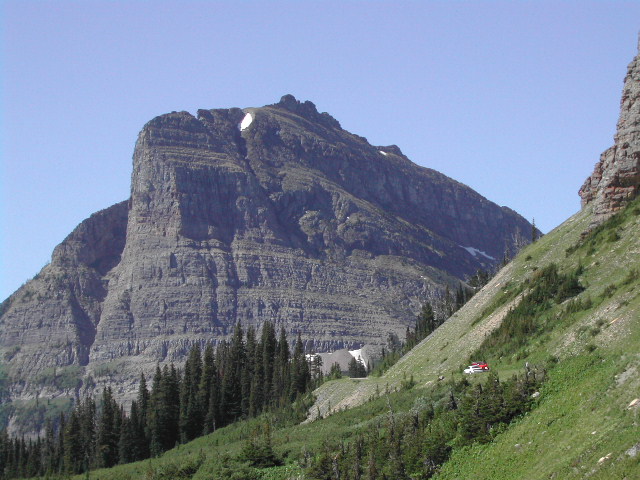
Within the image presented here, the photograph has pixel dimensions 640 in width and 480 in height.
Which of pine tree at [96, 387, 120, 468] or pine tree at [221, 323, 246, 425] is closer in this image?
pine tree at [96, 387, 120, 468]

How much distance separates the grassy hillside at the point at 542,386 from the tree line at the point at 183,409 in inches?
566

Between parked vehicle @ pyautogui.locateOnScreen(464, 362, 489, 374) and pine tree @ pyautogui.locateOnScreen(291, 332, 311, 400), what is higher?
pine tree @ pyautogui.locateOnScreen(291, 332, 311, 400)

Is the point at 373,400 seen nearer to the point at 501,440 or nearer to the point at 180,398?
the point at 501,440

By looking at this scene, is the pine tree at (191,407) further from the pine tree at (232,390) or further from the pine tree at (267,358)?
the pine tree at (267,358)

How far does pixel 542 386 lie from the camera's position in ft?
193

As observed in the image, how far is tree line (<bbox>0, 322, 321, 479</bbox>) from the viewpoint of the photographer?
14038cm

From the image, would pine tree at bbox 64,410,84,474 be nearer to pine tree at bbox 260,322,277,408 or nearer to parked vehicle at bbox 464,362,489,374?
pine tree at bbox 260,322,277,408

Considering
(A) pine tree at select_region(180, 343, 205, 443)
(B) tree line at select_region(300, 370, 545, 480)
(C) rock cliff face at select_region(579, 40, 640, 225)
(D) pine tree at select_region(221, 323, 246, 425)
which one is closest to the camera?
(B) tree line at select_region(300, 370, 545, 480)

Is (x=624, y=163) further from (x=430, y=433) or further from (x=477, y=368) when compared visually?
(x=430, y=433)

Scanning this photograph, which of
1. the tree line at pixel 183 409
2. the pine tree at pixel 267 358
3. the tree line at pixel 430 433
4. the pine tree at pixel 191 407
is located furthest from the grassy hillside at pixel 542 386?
the pine tree at pixel 267 358

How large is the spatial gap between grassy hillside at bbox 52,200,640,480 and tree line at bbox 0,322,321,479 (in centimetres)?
1438

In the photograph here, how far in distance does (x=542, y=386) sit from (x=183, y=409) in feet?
306

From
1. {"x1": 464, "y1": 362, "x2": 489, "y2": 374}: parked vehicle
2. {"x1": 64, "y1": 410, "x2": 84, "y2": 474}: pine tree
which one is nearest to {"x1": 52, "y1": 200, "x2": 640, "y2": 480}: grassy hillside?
{"x1": 464, "y1": 362, "x2": 489, "y2": 374}: parked vehicle

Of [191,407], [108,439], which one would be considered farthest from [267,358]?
[108,439]
